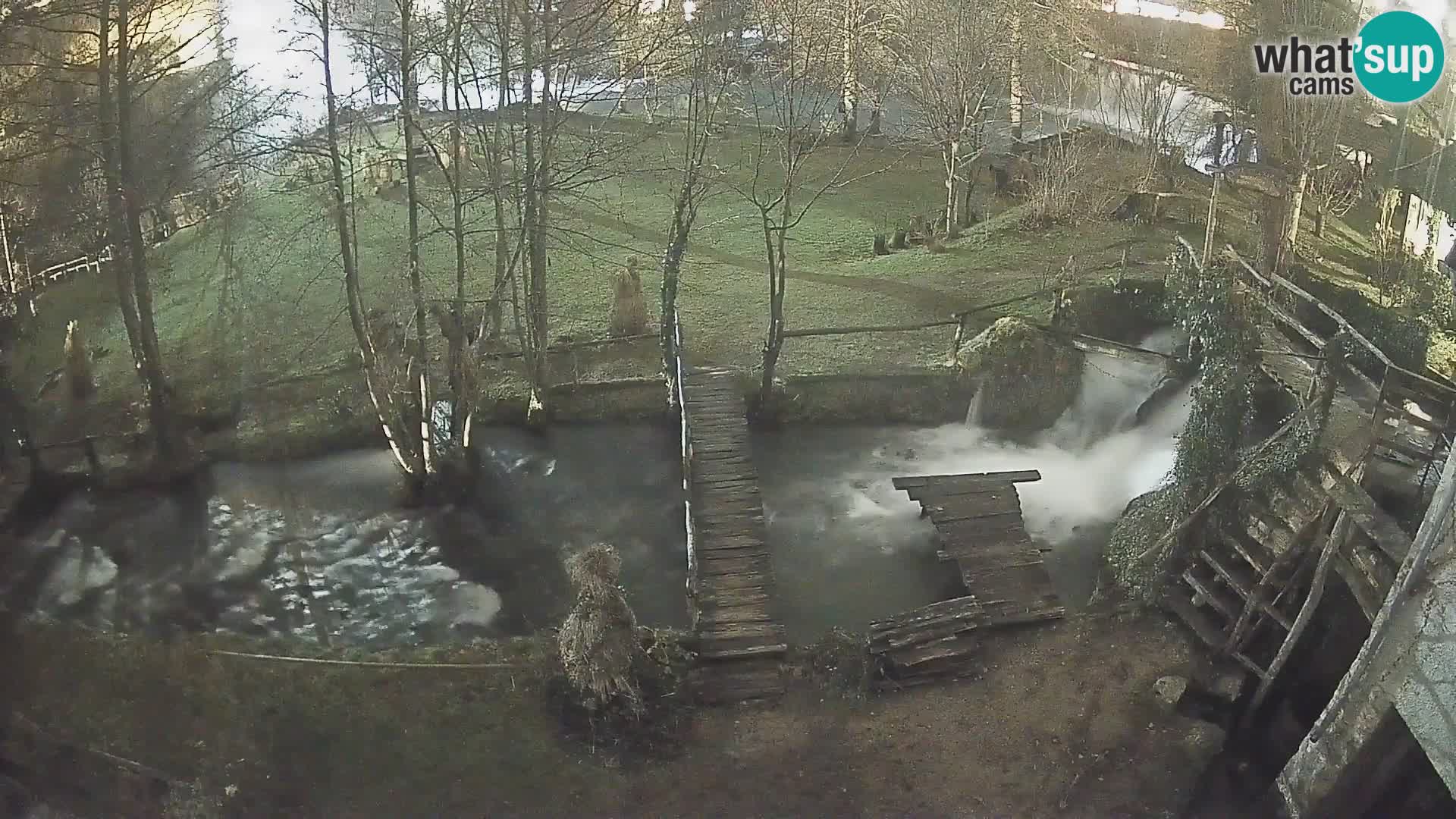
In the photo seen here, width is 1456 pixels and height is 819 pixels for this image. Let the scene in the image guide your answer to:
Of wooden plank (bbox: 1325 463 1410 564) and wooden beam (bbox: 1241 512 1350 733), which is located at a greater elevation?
wooden plank (bbox: 1325 463 1410 564)

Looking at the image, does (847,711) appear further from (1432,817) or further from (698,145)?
(698,145)

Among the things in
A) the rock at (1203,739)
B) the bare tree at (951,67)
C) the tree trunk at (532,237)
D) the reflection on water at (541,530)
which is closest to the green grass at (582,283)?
the tree trunk at (532,237)

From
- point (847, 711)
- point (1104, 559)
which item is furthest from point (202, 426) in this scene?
point (1104, 559)

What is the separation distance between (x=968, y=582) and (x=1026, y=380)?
6.64 meters

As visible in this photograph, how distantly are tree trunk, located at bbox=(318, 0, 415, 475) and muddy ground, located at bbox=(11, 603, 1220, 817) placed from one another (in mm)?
5498

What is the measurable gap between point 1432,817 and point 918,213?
23.8 metres

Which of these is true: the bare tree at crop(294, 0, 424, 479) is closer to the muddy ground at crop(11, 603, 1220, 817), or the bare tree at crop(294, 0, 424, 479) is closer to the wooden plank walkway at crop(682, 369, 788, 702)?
the wooden plank walkway at crop(682, 369, 788, 702)

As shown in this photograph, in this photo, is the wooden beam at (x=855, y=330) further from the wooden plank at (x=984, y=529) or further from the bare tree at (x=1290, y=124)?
the bare tree at (x=1290, y=124)

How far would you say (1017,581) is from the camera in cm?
1504

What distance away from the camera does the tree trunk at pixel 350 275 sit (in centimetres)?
1689

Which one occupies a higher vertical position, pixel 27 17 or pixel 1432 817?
pixel 27 17

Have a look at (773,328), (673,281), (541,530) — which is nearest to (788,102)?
(673,281)

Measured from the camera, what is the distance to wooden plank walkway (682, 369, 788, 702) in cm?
1352

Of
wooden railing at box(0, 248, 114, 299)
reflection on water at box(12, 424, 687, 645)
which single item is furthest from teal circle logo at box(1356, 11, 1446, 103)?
wooden railing at box(0, 248, 114, 299)
